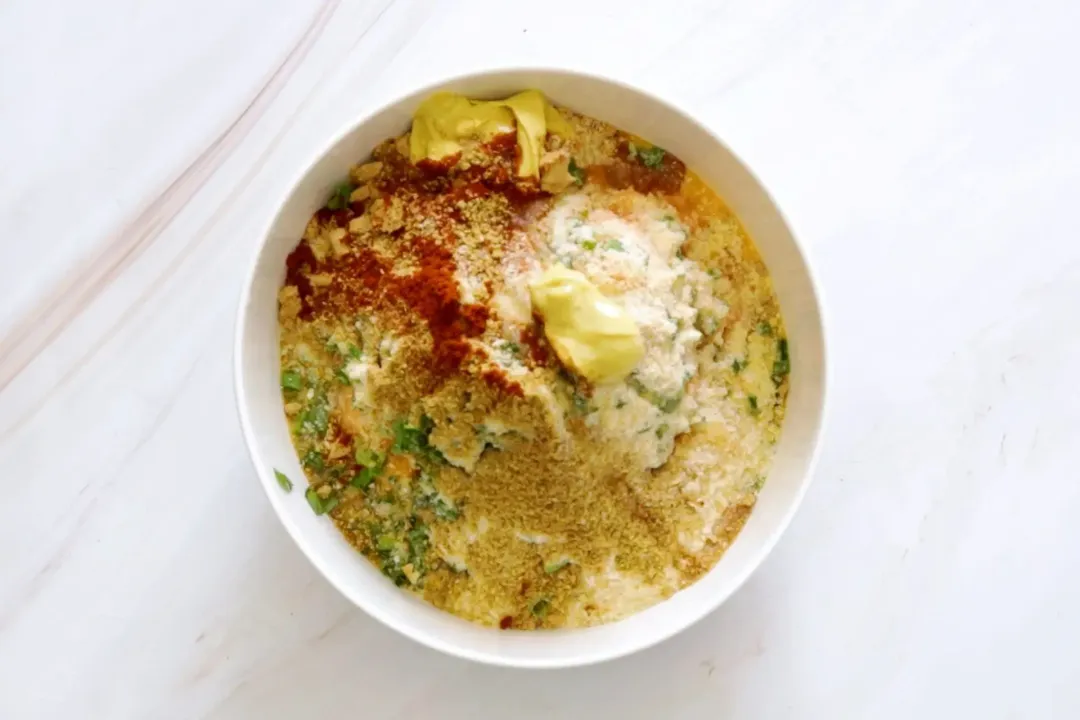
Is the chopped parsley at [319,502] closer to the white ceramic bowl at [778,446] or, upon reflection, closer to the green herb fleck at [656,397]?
the white ceramic bowl at [778,446]

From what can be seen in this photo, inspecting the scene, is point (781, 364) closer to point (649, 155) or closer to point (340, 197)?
point (649, 155)

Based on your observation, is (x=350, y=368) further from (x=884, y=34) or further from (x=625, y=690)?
(x=884, y=34)

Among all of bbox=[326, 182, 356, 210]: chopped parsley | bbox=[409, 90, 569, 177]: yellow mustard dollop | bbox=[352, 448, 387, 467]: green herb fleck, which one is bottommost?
bbox=[352, 448, 387, 467]: green herb fleck

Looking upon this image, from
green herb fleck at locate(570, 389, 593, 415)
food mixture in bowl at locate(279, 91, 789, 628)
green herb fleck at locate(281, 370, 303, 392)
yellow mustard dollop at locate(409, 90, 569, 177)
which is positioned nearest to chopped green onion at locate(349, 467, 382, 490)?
food mixture in bowl at locate(279, 91, 789, 628)

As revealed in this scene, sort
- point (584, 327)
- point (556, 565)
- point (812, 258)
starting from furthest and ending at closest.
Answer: point (812, 258), point (556, 565), point (584, 327)

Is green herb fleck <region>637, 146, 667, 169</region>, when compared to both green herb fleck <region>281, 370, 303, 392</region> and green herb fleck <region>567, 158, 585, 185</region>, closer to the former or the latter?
green herb fleck <region>567, 158, 585, 185</region>

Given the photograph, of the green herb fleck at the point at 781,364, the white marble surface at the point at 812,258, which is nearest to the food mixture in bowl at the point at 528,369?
the green herb fleck at the point at 781,364

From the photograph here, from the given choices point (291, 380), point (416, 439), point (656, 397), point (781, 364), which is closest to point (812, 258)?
point (781, 364)

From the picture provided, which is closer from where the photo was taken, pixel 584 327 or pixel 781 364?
pixel 584 327
